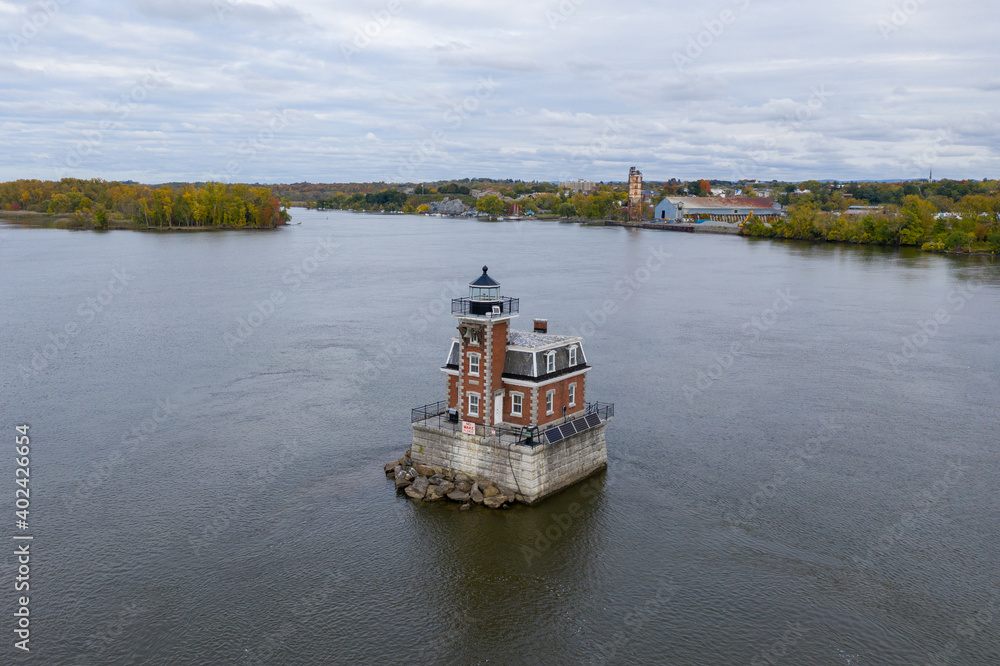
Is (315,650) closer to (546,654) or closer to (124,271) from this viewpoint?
(546,654)

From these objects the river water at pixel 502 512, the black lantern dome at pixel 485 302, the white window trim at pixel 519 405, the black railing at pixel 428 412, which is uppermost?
the black lantern dome at pixel 485 302

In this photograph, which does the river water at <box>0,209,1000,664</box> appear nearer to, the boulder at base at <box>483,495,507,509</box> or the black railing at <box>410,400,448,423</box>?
the boulder at base at <box>483,495,507,509</box>

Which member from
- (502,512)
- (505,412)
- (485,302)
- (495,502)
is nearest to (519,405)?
(505,412)

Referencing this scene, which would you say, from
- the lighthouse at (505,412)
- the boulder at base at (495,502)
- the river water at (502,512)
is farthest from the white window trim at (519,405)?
the river water at (502,512)

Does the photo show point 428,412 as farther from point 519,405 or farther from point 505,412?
point 519,405

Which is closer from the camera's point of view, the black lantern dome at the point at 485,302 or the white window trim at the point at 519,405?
the black lantern dome at the point at 485,302

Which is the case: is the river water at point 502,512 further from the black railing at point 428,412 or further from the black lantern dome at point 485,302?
the black lantern dome at point 485,302

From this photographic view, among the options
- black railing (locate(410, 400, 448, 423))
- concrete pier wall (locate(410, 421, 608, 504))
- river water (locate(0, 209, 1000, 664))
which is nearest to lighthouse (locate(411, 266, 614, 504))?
concrete pier wall (locate(410, 421, 608, 504))
